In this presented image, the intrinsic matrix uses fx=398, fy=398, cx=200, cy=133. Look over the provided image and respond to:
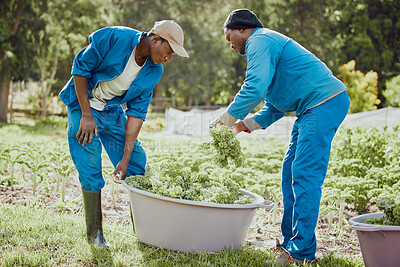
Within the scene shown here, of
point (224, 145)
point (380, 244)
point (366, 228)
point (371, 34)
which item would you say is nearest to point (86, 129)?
point (224, 145)

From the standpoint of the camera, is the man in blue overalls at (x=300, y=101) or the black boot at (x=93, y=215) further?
→ the black boot at (x=93, y=215)

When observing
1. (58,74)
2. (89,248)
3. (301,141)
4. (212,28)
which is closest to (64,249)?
(89,248)

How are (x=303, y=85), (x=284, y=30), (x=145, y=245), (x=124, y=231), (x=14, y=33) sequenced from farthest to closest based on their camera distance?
1. (x=284, y=30)
2. (x=14, y=33)
3. (x=124, y=231)
4. (x=145, y=245)
5. (x=303, y=85)

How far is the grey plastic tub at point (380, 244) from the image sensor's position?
2.32 m

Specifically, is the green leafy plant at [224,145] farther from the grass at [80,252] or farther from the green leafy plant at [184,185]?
the grass at [80,252]

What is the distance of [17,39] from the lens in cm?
1366

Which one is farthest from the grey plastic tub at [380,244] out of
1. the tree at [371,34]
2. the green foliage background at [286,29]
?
the tree at [371,34]

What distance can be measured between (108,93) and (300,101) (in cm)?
144

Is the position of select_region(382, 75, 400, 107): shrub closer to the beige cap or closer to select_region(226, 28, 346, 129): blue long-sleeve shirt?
select_region(226, 28, 346, 129): blue long-sleeve shirt

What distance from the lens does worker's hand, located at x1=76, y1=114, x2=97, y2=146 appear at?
2883 millimetres

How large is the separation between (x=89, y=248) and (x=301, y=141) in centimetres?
167

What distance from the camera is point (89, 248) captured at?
9.21 ft

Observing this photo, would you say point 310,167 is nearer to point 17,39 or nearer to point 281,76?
point 281,76

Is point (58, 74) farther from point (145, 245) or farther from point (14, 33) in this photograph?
point (145, 245)
